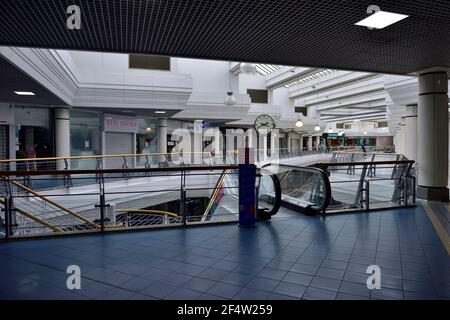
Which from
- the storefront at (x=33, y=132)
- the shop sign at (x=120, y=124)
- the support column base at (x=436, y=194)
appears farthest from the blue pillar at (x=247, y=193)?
the shop sign at (x=120, y=124)

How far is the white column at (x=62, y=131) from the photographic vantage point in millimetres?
11936

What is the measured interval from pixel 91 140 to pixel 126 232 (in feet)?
34.5

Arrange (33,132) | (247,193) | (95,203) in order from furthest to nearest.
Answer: (33,132)
(95,203)
(247,193)

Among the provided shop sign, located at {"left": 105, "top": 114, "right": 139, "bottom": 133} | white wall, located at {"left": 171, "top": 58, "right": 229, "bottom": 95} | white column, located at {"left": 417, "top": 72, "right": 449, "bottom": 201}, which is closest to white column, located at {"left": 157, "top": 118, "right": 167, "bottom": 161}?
shop sign, located at {"left": 105, "top": 114, "right": 139, "bottom": 133}

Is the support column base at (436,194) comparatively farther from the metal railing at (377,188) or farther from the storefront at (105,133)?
the storefront at (105,133)

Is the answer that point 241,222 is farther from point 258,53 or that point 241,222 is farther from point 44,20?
point 44,20

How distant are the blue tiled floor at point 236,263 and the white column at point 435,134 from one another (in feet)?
8.24

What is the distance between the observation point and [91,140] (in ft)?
46.2

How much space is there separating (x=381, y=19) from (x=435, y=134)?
4.07m

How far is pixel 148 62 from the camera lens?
43.9 ft

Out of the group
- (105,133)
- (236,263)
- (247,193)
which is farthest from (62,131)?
(236,263)

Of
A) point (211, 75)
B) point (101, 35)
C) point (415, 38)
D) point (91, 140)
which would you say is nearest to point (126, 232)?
point (101, 35)

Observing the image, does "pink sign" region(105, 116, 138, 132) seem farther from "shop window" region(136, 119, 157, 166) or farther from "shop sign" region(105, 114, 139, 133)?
"shop window" region(136, 119, 157, 166)

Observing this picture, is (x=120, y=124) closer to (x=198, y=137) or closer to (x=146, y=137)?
(x=146, y=137)
